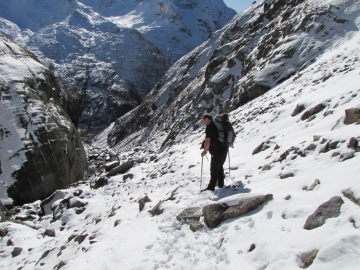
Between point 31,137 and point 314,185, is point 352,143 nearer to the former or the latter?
point 314,185

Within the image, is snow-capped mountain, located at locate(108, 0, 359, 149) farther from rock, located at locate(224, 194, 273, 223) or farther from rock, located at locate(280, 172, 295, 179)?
rock, located at locate(224, 194, 273, 223)

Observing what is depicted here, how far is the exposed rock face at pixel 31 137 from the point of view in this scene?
18328 mm

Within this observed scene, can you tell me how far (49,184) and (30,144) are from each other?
303cm

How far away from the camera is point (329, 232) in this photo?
151 inches

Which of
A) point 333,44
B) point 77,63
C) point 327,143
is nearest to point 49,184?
point 327,143

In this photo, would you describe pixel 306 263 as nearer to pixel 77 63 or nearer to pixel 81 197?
pixel 81 197

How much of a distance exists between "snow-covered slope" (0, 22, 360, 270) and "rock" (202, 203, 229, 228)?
8.1 inches

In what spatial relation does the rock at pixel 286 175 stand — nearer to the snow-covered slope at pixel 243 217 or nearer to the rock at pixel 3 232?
the snow-covered slope at pixel 243 217

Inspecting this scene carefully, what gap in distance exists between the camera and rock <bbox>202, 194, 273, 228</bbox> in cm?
554

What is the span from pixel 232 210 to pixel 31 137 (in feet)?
59.5

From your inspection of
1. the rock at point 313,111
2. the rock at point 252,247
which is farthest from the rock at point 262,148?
the rock at point 252,247

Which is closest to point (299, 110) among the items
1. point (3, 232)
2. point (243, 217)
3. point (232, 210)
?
point (232, 210)

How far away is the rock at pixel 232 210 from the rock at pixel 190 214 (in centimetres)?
41

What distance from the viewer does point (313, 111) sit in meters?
9.99
